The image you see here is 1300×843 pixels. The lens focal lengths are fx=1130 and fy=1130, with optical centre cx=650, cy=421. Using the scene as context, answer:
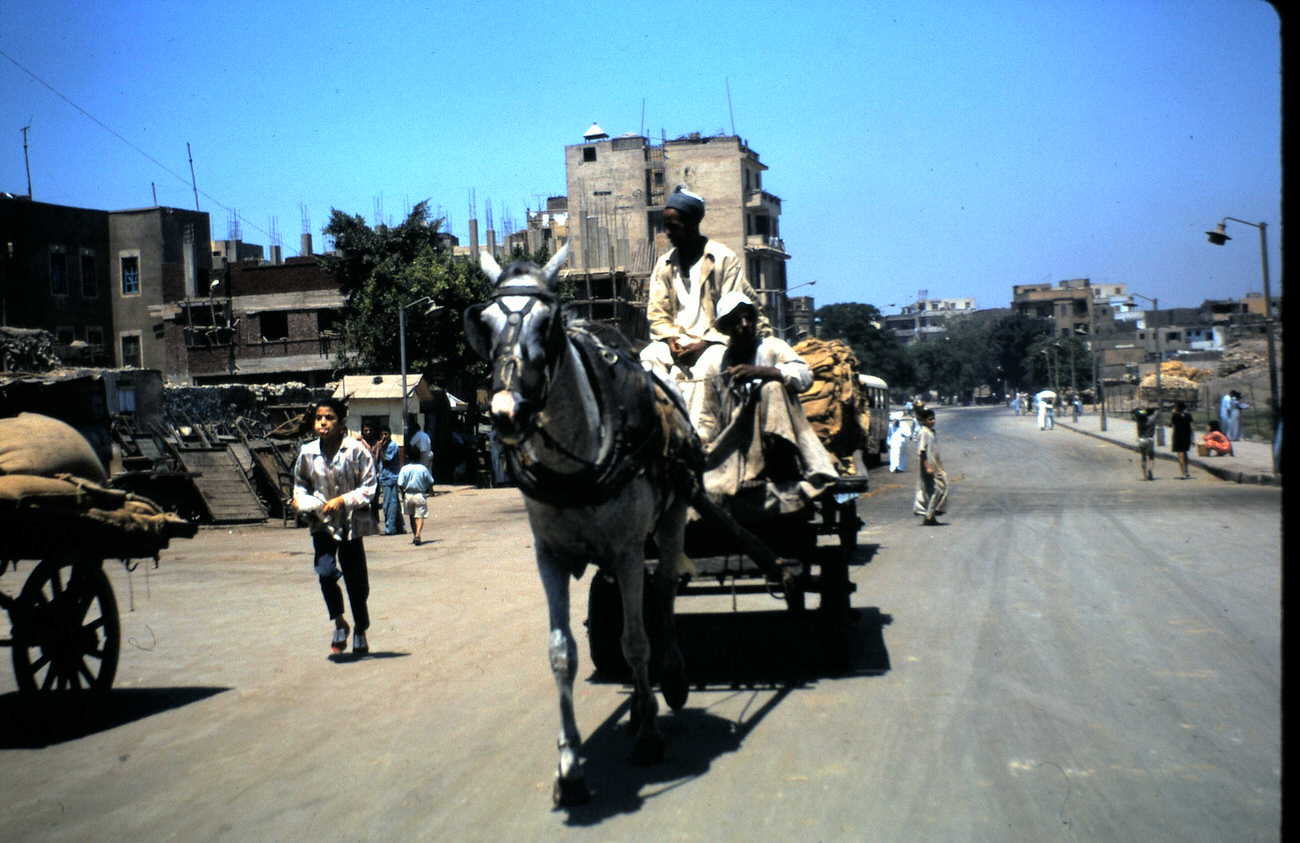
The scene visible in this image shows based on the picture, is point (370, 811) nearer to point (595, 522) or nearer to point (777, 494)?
point (595, 522)

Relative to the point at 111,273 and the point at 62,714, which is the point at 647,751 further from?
the point at 111,273

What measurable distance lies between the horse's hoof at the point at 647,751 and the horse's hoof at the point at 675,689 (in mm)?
888

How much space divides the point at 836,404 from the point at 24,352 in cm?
2202

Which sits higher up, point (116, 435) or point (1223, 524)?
point (116, 435)

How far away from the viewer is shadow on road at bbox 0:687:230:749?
6660 millimetres

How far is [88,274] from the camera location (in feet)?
168

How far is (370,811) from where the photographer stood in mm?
5117

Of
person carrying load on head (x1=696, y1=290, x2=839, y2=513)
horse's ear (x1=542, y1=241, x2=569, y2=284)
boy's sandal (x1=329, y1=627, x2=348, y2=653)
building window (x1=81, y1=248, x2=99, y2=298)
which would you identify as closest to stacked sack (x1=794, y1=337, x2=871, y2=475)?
person carrying load on head (x1=696, y1=290, x2=839, y2=513)

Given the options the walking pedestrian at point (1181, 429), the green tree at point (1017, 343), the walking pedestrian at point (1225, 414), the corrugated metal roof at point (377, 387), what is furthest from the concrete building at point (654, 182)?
the green tree at point (1017, 343)

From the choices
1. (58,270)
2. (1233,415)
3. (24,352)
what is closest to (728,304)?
(24,352)

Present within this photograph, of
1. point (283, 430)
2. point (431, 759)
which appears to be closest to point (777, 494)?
point (431, 759)

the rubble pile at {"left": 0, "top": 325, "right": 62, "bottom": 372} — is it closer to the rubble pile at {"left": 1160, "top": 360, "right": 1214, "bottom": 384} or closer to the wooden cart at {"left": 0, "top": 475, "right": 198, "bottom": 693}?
the wooden cart at {"left": 0, "top": 475, "right": 198, "bottom": 693}

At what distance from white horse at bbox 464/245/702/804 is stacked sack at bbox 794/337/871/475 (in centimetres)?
262

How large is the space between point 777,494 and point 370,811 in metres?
3.35
